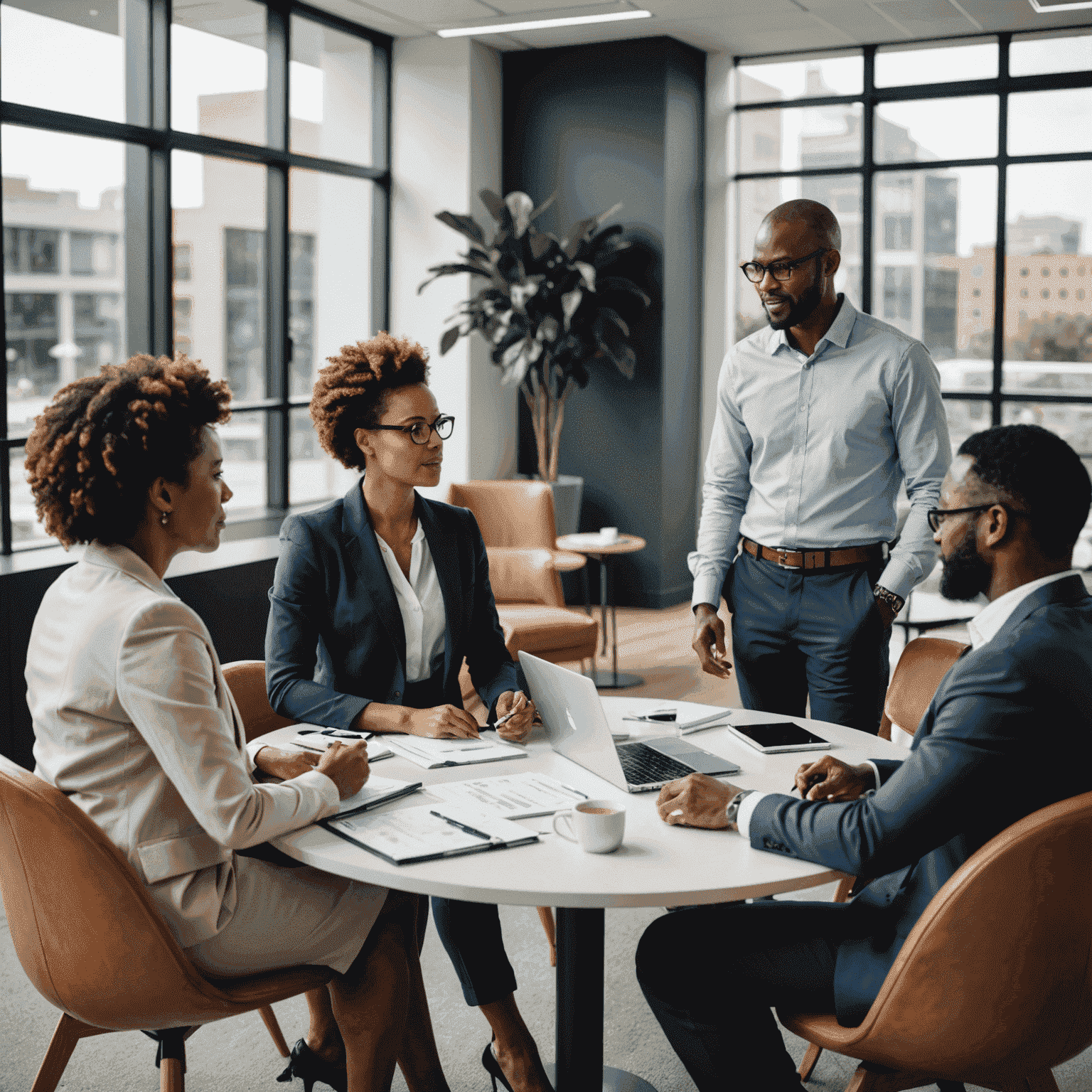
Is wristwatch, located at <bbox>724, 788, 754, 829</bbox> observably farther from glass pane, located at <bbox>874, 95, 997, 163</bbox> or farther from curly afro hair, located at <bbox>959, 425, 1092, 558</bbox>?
glass pane, located at <bbox>874, 95, 997, 163</bbox>

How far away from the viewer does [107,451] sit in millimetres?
1741

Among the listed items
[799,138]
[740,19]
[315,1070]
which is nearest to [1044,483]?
[315,1070]

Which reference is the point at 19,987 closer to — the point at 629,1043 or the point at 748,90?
the point at 629,1043

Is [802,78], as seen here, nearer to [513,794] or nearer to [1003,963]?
[513,794]

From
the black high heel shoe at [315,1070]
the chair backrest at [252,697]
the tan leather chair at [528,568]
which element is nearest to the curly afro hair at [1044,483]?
the chair backrest at [252,697]

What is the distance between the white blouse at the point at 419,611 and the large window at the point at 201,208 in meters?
2.25

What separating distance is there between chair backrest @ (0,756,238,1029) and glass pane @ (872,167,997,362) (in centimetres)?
648

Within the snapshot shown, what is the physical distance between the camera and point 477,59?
280 inches

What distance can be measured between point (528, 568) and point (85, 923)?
3.52 m

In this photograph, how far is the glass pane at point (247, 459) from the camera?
635 centimetres

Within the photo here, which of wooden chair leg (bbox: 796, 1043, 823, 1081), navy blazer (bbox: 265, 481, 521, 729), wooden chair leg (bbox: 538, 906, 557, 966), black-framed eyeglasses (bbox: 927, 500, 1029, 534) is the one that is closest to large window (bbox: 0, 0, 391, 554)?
navy blazer (bbox: 265, 481, 521, 729)

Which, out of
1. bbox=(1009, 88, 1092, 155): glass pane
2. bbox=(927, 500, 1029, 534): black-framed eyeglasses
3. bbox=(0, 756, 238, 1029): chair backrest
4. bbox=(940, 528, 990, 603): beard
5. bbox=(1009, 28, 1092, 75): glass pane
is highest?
bbox=(1009, 28, 1092, 75): glass pane

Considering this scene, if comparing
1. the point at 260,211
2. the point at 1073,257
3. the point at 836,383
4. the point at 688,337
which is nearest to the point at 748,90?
the point at 688,337

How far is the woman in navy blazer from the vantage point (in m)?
2.23
